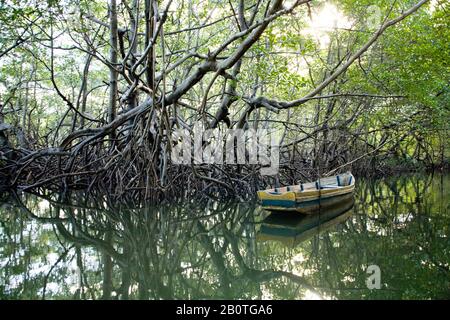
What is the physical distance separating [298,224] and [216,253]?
1599mm

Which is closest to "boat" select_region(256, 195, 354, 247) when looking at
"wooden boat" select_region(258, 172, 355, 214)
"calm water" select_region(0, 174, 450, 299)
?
"calm water" select_region(0, 174, 450, 299)

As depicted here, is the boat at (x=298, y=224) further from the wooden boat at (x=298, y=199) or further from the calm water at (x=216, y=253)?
the wooden boat at (x=298, y=199)

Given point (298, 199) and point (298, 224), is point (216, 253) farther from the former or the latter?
point (298, 199)

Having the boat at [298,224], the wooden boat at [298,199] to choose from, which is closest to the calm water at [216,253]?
the boat at [298,224]

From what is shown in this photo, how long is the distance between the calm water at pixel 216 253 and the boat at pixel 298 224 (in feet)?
0.04

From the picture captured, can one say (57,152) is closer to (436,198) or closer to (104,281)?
(104,281)

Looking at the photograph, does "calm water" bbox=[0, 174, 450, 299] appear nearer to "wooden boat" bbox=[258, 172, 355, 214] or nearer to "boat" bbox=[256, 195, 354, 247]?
"boat" bbox=[256, 195, 354, 247]

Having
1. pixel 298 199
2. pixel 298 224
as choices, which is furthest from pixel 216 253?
pixel 298 199

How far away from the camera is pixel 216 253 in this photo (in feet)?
12.3

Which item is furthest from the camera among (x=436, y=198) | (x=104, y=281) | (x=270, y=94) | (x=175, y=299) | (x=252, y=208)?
(x=270, y=94)

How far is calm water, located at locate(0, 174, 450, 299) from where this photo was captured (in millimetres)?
2656

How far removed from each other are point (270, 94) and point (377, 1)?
439 centimetres
